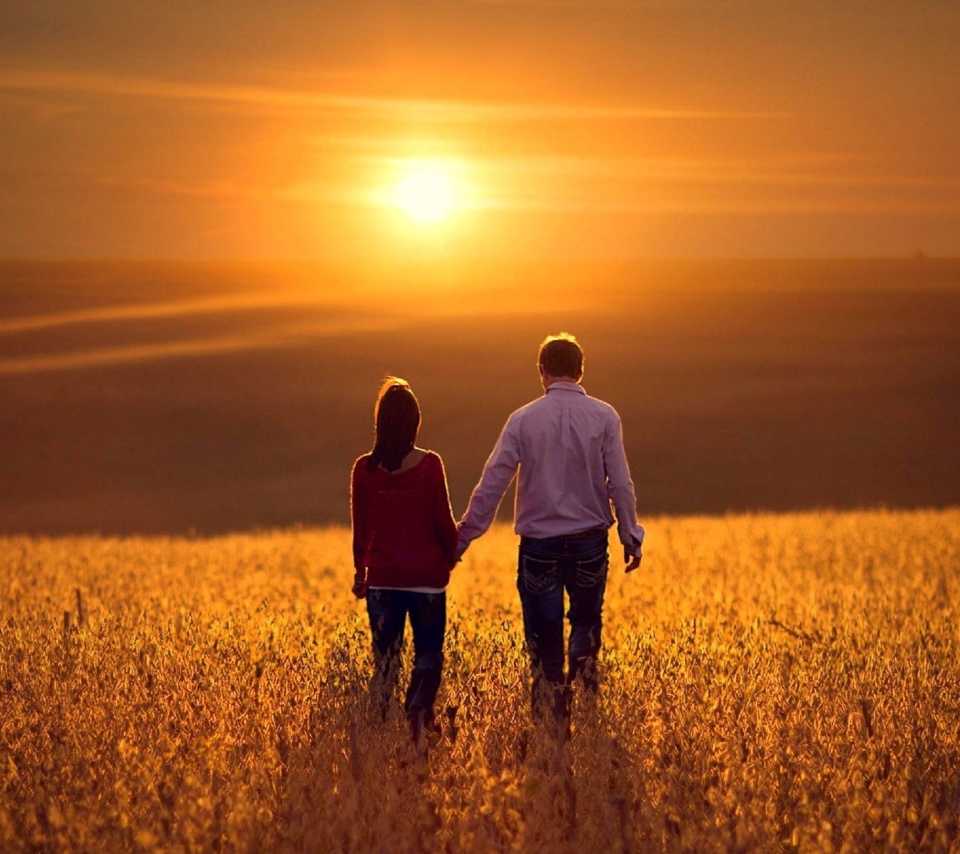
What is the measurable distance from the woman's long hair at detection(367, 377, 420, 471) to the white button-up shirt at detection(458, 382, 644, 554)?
1.73 ft

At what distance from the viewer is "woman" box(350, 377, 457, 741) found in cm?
688

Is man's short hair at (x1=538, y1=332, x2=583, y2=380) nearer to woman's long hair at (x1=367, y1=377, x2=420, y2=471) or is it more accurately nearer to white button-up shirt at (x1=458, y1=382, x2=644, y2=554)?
white button-up shirt at (x1=458, y1=382, x2=644, y2=554)

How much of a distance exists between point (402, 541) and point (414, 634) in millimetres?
478

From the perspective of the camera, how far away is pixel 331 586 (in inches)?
562

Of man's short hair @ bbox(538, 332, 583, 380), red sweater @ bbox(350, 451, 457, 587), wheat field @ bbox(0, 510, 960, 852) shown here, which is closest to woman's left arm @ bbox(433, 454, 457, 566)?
red sweater @ bbox(350, 451, 457, 587)

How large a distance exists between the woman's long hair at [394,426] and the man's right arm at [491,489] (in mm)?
506

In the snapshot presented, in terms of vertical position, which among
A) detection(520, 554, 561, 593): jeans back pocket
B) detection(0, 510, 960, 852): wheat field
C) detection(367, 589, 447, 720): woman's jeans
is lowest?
detection(0, 510, 960, 852): wheat field

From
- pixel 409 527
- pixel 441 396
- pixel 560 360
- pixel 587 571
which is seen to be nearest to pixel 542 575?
pixel 587 571

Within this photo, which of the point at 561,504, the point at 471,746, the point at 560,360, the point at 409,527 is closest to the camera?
the point at 471,746

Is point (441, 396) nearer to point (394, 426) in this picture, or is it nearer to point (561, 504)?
point (561, 504)

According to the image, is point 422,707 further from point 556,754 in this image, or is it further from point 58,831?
point 58,831

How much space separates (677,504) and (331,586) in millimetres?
29441

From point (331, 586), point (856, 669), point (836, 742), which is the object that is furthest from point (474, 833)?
point (331, 586)

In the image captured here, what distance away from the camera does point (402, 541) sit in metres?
6.93
